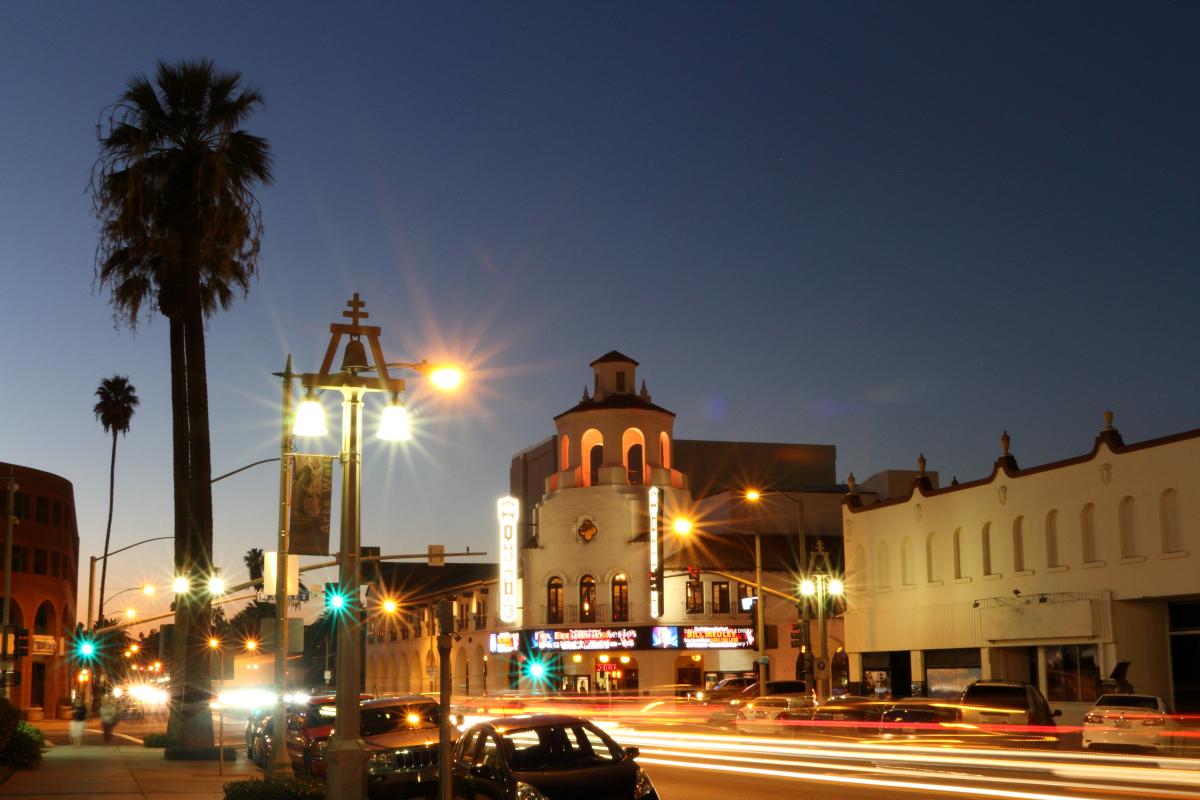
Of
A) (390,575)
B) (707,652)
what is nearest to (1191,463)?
(707,652)

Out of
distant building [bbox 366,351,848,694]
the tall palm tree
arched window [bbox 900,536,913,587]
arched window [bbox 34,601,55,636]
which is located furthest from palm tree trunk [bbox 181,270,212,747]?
arched window [bbox 34,601,55,636]

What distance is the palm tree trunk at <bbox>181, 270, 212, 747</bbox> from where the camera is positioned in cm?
3052

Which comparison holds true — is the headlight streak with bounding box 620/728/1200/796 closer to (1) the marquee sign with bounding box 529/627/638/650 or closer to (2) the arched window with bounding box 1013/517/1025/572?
(2) the arched window with bounding box 1013/517/1025/572

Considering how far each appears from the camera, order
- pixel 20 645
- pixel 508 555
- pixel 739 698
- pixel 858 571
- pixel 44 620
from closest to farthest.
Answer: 1. pixel 20 645
2. pixel 858 571
3. pixel 739 698
4. pixel 508 555
5. pixel 44 620

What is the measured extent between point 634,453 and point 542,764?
57214 millimetres

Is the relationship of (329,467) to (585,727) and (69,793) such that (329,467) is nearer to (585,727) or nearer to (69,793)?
(585,727)

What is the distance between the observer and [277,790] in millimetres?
17391

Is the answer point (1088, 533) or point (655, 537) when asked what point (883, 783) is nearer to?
point (1088, 533)

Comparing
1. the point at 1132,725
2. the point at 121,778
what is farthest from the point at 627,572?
the point at 121,778

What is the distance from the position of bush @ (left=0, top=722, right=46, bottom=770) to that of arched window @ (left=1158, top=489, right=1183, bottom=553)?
3002 centimetres

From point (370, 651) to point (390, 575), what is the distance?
6286 mm

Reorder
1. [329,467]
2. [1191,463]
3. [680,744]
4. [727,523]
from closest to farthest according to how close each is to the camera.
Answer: [329,467] → [680,744] → [1191,463] → [727,523]

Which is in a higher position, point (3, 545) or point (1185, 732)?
point (3, 545)

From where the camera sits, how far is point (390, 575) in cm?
11031
